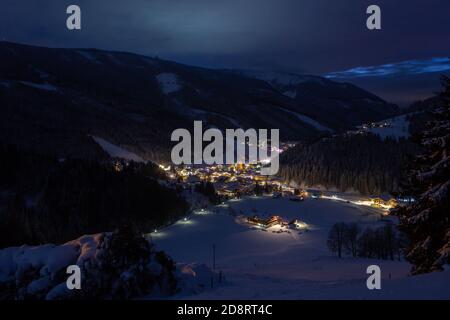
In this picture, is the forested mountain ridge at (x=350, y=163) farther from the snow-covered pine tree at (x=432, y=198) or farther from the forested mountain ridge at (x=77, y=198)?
the snow-covered pine tree at (x=432, y=198)

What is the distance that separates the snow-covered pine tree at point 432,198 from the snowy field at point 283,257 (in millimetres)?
1743

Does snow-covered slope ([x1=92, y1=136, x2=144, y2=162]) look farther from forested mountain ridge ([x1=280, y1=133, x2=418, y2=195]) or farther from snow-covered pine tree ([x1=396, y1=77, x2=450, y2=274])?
snow-covered pine tree ([x1=396, y1=77, x2=450, y2=274])

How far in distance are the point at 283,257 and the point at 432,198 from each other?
39.5 metres

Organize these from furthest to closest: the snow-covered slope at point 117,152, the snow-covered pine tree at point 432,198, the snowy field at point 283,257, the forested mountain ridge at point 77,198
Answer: the snow-covered slope at point 117,152 → the forested mountain ridge at point 77,198 → the snow-covered pine tree at point 432,198 → the snowy field at point 283,257

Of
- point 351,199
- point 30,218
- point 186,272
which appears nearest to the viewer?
point 186,272

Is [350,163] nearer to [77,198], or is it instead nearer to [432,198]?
[77,198]

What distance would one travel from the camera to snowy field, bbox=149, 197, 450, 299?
583 inches

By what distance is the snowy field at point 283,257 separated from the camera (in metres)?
14.8

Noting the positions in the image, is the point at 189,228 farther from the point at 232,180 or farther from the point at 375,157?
the point at 375,157

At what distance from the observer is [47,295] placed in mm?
19500

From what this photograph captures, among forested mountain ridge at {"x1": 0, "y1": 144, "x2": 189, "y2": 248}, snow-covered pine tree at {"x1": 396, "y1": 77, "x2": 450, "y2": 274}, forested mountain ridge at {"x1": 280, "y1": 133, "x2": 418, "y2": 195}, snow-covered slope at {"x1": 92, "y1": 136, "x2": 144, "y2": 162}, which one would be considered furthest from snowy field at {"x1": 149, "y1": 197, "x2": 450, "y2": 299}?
snow-covered slope at {"x1": 92, "y1": 136, "x2": 144, "y2": 162}

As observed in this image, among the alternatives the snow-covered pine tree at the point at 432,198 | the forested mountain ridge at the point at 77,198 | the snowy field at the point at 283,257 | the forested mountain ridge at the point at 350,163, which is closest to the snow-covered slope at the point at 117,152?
the forested mountain ridge at the point at 77,198

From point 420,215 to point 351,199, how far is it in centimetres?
10087
